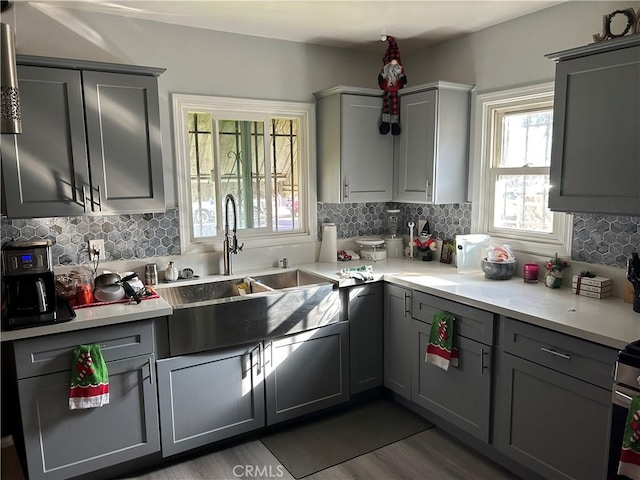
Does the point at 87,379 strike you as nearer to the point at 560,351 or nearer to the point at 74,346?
the point at 74,346

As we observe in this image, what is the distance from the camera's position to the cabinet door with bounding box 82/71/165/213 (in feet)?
8.30

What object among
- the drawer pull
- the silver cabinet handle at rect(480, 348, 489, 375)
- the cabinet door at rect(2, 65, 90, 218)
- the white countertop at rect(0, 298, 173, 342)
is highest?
the cabinet door at rect(2, 65, 90, 218)

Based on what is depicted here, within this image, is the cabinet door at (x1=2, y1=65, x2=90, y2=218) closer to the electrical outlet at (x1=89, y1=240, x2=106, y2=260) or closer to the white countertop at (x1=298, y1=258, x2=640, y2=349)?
the electrical outlet at (x1=89, y1=240, x2=106, y2=260)

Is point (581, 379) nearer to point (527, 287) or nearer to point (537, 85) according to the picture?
point (527, 287)

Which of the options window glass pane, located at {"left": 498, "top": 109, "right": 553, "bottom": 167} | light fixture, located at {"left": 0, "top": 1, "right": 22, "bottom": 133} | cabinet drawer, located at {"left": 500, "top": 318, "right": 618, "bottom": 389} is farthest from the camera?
window glass pane, located at {"left": 498, "top": 109, "right": 553, "bottom": 167}

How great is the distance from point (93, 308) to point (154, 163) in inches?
33.6

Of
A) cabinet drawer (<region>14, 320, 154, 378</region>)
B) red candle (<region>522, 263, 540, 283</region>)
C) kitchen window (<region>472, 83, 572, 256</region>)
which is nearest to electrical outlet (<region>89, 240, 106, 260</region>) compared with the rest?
cabinet drawer (<region>14, 320, 154, 378</region>)

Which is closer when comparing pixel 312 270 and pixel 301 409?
pixel 301 409

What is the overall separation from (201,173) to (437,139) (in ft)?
5.29

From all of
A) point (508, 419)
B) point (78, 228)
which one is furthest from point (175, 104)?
point (508, 419)

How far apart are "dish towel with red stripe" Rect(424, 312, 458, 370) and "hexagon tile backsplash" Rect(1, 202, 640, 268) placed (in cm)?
85

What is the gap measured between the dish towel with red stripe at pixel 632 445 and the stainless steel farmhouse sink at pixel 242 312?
166 cm

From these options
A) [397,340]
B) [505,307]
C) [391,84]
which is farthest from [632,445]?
[391,84]

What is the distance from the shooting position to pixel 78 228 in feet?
9.16
